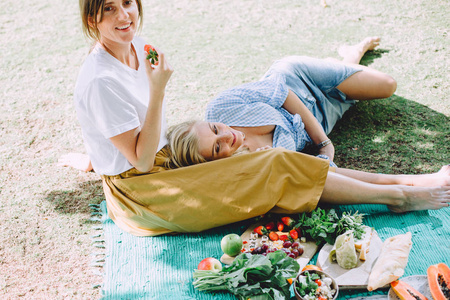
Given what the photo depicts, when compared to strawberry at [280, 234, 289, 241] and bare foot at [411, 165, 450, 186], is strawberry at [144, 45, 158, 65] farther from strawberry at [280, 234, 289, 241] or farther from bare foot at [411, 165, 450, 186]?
bare foot at [411, 165, 450, 186]

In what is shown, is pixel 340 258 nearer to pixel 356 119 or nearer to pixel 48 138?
pixel 356 119

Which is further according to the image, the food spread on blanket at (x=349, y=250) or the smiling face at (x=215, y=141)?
the smiling face at (x=215, y=141)

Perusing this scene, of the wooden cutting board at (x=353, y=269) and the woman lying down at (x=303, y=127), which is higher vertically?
the woman lying down at (x=303, y=127)

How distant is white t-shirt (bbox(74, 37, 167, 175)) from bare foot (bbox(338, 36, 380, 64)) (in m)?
2.95

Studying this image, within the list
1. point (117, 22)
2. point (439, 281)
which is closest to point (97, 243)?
point (117, 22)

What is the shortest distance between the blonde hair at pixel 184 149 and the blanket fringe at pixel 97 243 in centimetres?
83

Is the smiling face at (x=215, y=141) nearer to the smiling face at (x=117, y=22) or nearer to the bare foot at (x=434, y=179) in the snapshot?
the smiling face at (x=117, y=22)

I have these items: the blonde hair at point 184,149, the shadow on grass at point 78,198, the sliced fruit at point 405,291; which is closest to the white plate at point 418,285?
the sliced fruit at point 405,291

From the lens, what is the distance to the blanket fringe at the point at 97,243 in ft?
10.5

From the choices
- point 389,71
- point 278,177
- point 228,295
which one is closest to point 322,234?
point 278,177

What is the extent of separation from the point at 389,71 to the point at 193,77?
7.82 ft

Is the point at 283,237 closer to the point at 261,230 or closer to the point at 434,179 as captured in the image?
the point at 261,230

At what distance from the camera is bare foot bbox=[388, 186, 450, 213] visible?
331 cm

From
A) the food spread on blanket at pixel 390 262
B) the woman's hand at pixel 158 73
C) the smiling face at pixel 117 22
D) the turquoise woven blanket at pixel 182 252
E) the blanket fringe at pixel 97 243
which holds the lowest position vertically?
the blanket fringe at pixel 97 243
